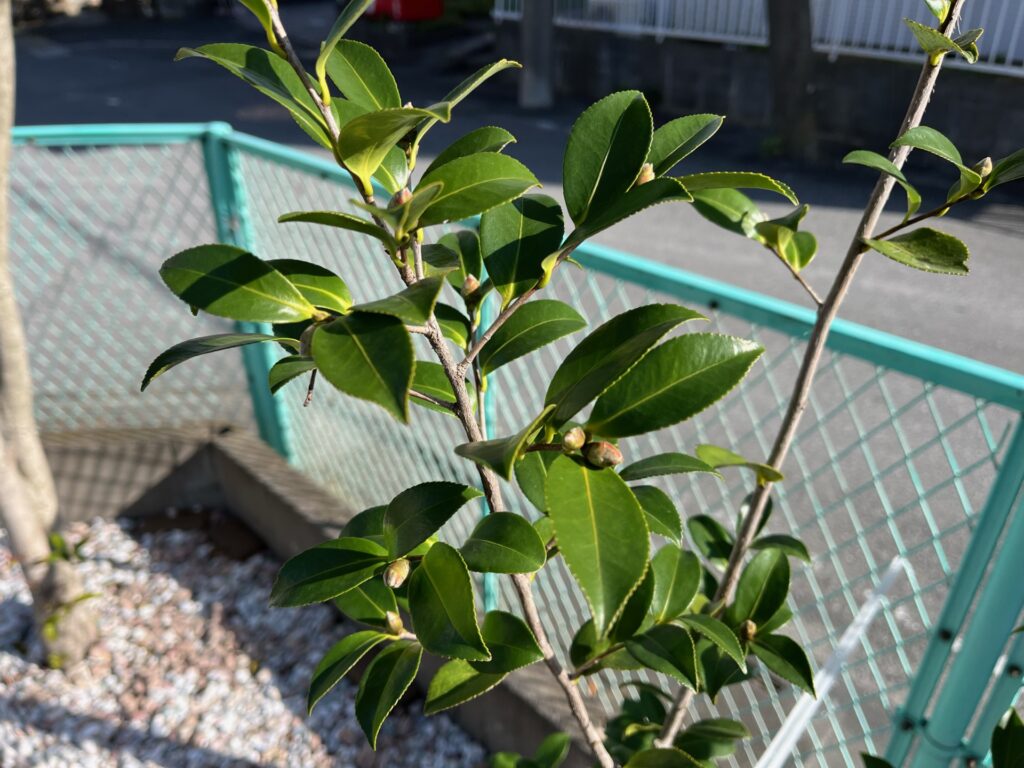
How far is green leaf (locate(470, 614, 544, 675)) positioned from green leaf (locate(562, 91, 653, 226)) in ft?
1.52

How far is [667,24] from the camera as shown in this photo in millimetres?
9789

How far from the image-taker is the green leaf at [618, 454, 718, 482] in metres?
0.90

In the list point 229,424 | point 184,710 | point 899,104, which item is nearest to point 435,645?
point 184,710

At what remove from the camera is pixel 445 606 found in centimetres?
79

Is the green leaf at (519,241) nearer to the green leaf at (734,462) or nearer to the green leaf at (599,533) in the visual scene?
the green leaf at (599,533)

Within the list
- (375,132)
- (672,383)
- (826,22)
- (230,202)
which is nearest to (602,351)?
(672,383)

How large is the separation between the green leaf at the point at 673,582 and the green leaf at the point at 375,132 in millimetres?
713

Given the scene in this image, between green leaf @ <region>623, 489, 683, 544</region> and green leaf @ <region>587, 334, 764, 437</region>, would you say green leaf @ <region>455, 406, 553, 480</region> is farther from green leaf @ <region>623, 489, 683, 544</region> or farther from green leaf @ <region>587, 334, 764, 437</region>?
green leaf @ <region>623, 489, 683, 544</region>

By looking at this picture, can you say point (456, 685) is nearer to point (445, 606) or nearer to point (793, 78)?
point (445, 606)

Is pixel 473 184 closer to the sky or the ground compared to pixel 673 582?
closer to the sky

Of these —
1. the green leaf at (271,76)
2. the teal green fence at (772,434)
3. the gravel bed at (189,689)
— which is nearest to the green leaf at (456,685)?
the green leaf at (271,76)

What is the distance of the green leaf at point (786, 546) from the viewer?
4.05 feet

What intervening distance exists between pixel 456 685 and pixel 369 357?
0.61 metres

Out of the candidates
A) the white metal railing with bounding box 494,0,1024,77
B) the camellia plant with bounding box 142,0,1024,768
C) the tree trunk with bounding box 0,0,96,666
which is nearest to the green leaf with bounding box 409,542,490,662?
the camellia plant with bounding box 142,0,1024,768
